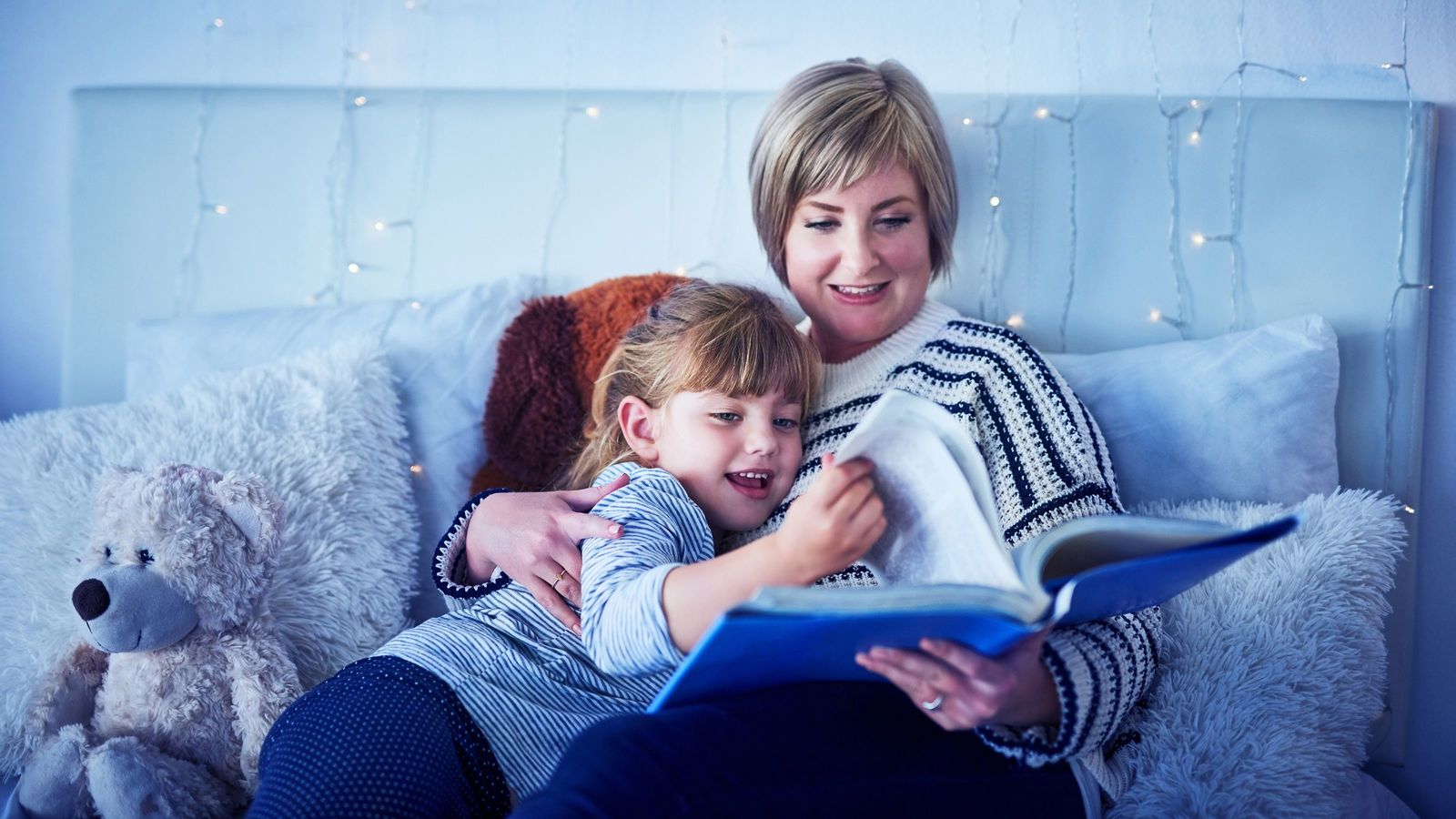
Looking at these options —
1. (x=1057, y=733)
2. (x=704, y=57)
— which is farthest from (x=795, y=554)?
(x=704, y=57)

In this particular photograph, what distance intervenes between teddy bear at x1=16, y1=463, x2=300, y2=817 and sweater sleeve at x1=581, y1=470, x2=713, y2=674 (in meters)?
0.41

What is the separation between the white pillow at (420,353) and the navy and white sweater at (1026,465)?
23 centimetres

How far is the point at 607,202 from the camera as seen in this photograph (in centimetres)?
171

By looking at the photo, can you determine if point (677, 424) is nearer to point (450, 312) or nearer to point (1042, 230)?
point (450, 312)

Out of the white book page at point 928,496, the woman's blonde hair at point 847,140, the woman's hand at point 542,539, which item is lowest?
the woman's hand at point 542,539

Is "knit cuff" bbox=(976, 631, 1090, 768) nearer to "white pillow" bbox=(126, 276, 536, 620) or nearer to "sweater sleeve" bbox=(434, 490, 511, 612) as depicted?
"sweater sleeve" bbox=(434, 490, 511, 612)

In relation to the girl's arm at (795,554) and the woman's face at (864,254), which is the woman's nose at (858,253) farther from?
the girl's arm at (795,554)

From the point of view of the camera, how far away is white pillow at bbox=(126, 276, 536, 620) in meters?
1.50

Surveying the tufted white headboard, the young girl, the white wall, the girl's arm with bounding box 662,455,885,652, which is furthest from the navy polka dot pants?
the white wall

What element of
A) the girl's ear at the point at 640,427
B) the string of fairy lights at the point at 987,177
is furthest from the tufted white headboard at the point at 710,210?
the girl's ear at the point at 640,427

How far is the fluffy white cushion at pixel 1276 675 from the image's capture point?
105 cm

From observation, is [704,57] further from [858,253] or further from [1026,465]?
[1026,465]

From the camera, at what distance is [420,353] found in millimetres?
1549

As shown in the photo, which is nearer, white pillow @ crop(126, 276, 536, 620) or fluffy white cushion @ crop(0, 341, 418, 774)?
fluffy white cushion @ crop(0, 341, 418, 774)
